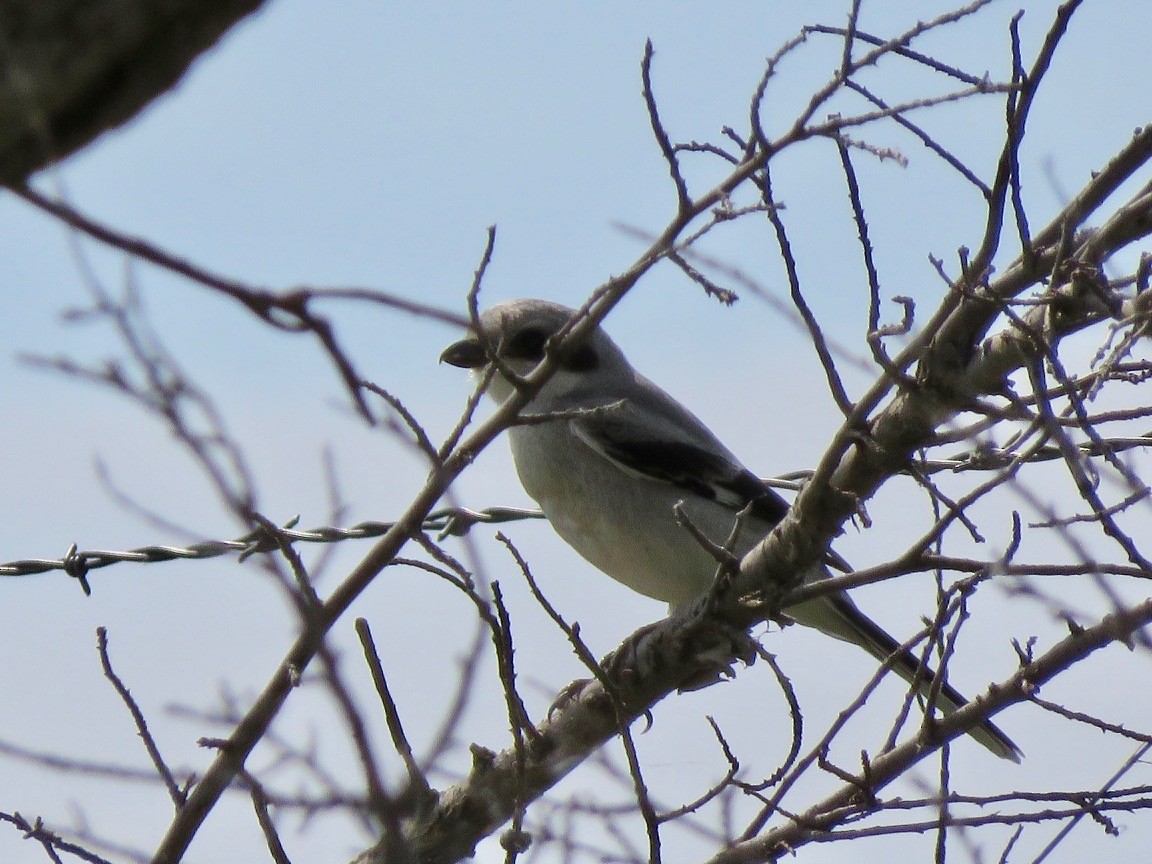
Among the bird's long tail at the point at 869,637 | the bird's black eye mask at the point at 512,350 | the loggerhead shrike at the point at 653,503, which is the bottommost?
the bird's long tail at the point at 869,637

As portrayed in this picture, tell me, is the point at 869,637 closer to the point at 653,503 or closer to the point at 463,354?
the point at 653,503

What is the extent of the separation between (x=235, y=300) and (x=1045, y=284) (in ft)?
7.31

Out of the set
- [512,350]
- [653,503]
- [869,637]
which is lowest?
[869,637]

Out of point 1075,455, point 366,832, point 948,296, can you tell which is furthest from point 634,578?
point 366,832

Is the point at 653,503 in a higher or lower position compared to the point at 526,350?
lower

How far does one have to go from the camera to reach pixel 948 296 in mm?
3084

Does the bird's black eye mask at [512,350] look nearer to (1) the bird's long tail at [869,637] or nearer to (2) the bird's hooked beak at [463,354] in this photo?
(2) the bird's hooked beak at [463,354]

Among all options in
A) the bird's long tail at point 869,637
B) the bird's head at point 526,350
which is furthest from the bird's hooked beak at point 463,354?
the bird's long tail at point 869,637

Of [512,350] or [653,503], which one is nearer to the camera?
[653,503]

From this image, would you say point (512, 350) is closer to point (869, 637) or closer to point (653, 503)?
point (653, 503)

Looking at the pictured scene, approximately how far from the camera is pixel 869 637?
539 cm

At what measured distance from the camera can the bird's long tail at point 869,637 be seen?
5230 millimetres

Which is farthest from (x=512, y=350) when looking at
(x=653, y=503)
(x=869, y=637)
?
(x=869, y=637)

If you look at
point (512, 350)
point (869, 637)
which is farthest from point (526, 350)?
point (869, 637)
